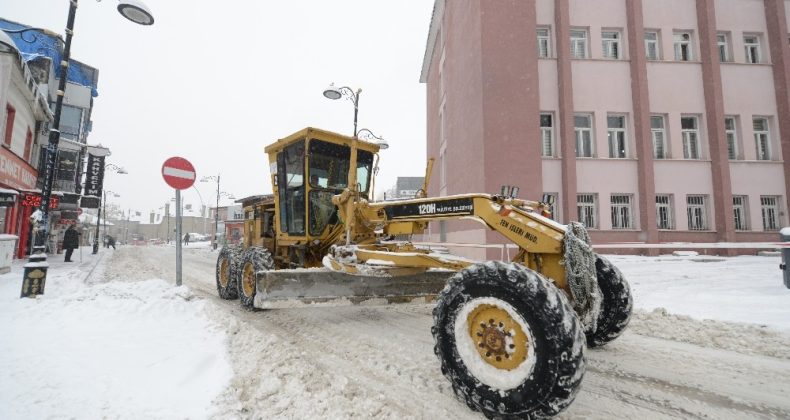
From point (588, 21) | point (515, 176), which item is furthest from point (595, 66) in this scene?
point (515, 176)

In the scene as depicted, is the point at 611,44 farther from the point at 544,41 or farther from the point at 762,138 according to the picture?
the point at 762,138

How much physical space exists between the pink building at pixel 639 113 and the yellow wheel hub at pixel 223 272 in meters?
9.30

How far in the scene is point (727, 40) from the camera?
51.0 feet

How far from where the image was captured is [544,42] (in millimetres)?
15266

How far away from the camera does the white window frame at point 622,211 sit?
47.0 ft

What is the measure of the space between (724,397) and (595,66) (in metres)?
15.3

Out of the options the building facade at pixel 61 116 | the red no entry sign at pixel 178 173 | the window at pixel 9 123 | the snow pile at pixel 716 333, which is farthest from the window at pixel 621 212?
the window at pixel 9 123

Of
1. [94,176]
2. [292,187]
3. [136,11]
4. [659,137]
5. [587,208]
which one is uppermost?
[659,137]

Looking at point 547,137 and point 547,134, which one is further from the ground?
point 547,134

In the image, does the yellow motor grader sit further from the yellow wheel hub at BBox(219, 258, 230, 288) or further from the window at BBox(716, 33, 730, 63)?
the window at BBox(716, 33, 730, 63)

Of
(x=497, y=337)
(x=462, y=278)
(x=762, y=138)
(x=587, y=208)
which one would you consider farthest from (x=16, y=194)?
(x=762, y=138)

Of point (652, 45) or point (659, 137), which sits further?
point (652, 45)

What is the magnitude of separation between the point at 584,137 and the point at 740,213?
279 inches

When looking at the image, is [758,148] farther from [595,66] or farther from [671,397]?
[671,397]
